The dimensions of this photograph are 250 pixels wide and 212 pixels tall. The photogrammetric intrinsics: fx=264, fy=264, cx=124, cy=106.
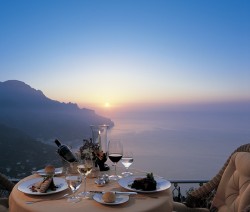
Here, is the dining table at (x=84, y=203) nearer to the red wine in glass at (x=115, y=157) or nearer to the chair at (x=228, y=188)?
the red wine in glass at (x=115, y=157)

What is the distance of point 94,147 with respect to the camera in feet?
7.45

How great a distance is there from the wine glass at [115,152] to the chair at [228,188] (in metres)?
Answer: 0.72

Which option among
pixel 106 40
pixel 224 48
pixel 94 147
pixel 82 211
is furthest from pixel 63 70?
pixel 82 211

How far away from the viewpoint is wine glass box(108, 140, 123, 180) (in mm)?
2146

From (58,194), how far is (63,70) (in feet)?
32.6

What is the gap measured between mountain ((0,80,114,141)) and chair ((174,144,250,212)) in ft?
50.6

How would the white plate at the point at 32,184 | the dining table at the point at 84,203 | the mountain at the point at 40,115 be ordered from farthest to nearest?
the mountain at the point at 40,115 < the white plate at the point at 32,184 < the dining table at the point at 84,203

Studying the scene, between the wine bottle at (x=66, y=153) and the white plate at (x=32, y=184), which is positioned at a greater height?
the wine bottle at (x=66, y=153)

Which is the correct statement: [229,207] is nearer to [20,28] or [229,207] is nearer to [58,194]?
[58,194]

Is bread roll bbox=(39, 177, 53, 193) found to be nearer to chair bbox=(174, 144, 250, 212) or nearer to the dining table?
the dining table

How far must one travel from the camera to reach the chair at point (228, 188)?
202cm

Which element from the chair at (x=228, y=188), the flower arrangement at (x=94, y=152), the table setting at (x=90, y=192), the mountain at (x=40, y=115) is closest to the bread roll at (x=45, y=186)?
the table setting at (x=90, y=192)

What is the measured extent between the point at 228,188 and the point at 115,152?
3.26 feet

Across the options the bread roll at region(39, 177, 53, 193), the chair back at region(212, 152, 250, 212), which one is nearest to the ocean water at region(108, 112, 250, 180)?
the chair back at region(212, 152, 250, 212)
